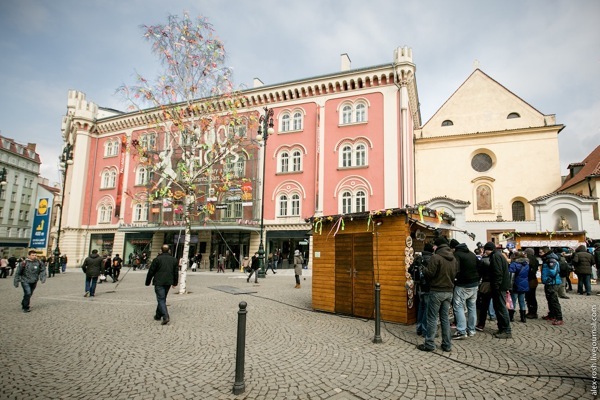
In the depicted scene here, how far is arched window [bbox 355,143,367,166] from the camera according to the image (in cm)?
2867

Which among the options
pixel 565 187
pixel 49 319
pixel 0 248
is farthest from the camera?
pixel 0 248

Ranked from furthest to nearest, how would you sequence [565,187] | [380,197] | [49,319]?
[565,187]
[380,197]
[49,319]

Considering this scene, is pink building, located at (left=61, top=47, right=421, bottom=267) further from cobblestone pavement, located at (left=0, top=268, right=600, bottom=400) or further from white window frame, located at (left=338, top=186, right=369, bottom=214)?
cobblestone pavement, located at (left=0, top=268, right=600, bottom=400)

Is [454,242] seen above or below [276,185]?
below

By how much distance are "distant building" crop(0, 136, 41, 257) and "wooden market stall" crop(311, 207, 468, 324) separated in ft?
200

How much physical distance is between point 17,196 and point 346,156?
5893 cm

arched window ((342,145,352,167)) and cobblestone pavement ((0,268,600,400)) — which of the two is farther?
arched window ((342,145,352,167))

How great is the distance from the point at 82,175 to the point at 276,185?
25310 mm

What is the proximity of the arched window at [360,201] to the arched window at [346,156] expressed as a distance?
8.98ft

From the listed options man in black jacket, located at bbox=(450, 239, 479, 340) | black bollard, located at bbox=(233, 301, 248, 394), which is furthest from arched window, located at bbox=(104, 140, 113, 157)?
man in black jacket, located at bbox=(450, 239, 479, 340)

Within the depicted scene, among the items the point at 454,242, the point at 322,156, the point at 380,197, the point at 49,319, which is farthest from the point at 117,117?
the point at 454,242

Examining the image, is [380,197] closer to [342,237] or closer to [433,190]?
[433,190]

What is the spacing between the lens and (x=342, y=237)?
964cm

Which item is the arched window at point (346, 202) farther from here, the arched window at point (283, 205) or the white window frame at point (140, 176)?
the white window frame at point (140, 176)
